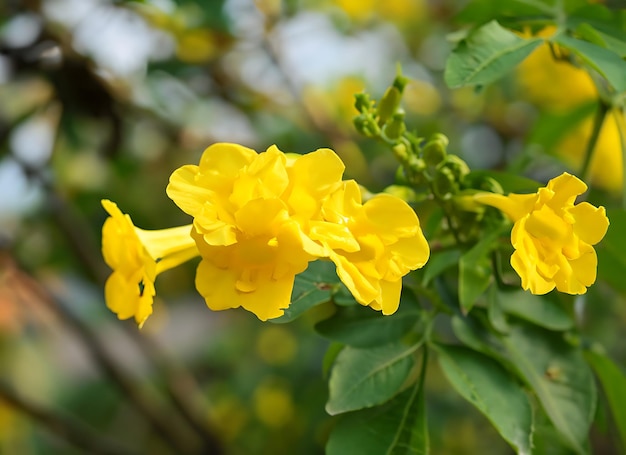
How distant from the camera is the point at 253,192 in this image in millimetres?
619

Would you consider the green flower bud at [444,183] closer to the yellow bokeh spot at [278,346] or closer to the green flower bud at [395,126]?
the green flower bud at [395,126]

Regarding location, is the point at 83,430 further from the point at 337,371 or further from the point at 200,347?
the point at 200,347

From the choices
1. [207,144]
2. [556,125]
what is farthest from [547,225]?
[207,144]

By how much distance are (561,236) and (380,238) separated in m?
0.16

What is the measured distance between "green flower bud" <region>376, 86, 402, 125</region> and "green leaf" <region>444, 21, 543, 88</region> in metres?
0.05

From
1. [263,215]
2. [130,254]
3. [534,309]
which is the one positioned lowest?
[534,309]

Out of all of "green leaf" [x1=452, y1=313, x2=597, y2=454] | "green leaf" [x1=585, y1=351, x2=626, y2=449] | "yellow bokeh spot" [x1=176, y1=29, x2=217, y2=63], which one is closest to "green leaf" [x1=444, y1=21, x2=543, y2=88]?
"green leaf" [x1=452, y1=313, x2=597, y2=454]

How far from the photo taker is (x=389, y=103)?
29.5 inches

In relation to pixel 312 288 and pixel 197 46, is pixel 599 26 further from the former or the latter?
pixel 197 46

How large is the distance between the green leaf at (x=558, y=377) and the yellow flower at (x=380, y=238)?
210mm

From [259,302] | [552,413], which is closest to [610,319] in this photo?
[552,413]

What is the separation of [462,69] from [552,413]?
37 centimetres

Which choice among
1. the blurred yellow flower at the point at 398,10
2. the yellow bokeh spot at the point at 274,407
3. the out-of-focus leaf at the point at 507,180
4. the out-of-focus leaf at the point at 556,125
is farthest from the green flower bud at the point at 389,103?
the blurred yellow flower at the point at 398,10

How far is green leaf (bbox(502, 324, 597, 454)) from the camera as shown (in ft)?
2.49
